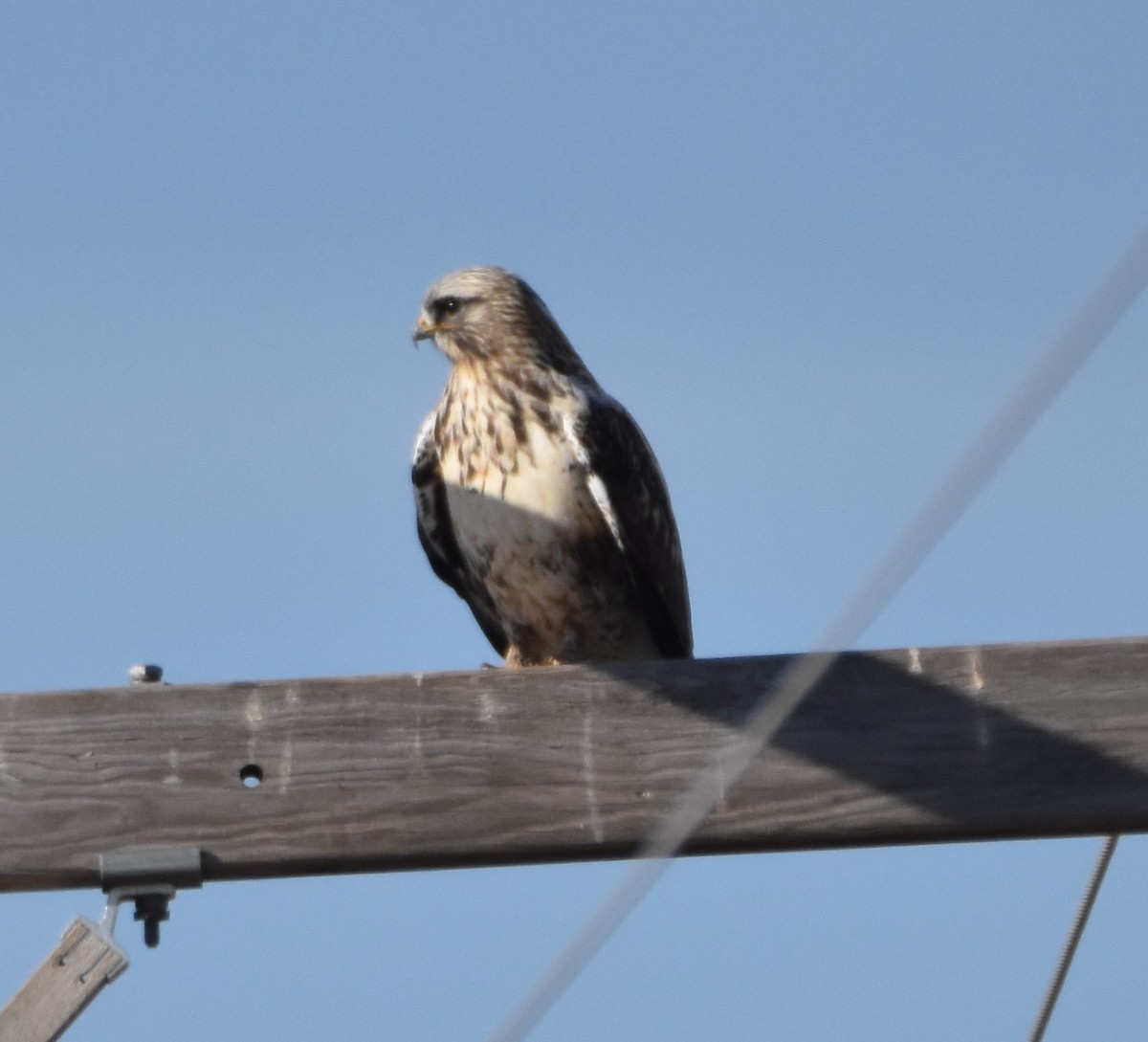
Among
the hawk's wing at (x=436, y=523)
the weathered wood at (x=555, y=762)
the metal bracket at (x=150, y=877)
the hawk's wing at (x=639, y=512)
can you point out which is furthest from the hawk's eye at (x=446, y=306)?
the metal bracket at (x=150, y=877)

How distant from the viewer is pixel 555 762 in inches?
147

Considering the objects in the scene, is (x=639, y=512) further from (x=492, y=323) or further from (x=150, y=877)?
(x=150, y=877)

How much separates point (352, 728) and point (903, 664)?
3.13 feet

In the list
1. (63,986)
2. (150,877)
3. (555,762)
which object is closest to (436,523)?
(555,762)

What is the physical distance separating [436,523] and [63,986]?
277 cm

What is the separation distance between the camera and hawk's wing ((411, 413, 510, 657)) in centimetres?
593

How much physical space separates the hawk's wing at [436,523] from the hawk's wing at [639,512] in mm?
436

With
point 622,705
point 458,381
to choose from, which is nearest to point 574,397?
point 458,381

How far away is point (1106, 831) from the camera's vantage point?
3.71 meters

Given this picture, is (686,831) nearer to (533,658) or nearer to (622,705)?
(622,705)

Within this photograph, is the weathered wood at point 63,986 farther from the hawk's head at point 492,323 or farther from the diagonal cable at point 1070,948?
the hawk's head at point 492,323

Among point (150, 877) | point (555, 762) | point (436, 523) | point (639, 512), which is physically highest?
point (436, 523)

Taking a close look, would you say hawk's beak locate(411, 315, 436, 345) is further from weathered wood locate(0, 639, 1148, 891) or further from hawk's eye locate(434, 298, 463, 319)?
weathered wood locate(0, 639, 1148, 891)

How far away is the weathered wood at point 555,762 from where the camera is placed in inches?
144
